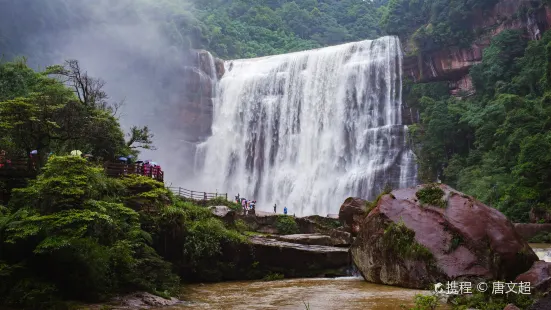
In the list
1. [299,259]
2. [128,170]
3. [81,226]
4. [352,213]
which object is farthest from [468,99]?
[81,226]

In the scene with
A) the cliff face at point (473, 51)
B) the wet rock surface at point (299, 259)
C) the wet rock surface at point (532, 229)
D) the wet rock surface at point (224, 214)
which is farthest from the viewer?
the cliff face at point (473, 51)

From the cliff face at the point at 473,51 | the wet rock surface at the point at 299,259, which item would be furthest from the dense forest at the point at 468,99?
the wet rock surface at the point at 299,259

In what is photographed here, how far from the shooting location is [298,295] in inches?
534

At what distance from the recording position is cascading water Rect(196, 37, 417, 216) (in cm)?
3856

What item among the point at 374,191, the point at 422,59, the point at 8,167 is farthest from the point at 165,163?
the point at 8,167

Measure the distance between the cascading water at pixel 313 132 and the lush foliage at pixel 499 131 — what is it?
8.85 ft

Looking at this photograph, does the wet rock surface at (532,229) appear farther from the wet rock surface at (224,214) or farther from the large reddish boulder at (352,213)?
the wet rock surface at (224,214)

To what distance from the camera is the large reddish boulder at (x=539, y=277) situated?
10.0m

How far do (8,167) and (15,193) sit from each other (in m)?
1.70

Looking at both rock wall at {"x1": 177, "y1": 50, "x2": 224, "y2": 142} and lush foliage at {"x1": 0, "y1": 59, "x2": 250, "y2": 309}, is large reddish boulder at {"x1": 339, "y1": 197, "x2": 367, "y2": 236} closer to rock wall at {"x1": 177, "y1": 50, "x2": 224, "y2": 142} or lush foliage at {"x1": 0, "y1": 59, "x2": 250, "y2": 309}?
lush foliage at {"x1": 0, "y1": 59, "x2": 250, "y2": 309}

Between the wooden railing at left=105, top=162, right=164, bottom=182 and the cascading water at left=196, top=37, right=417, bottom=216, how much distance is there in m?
19.9

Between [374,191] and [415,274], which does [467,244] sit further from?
[374,191]

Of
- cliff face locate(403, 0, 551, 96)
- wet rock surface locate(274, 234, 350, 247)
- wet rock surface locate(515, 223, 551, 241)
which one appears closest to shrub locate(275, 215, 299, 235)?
wet rock surface locate(274, 234, 350, 247)

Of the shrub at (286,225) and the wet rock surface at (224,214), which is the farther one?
the shrub at (286,225)
